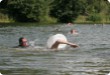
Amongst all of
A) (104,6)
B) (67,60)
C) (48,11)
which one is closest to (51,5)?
(48,11)

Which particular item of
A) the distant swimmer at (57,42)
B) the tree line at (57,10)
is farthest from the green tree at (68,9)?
the distant swimmer at (57,42)

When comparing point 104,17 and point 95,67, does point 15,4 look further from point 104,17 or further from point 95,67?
point 95,67

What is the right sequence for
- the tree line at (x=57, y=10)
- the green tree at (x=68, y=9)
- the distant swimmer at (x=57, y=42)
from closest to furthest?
the distant swimmer at (x=57, y=42)
the tree line at (x=57, y=10)
the green tree at (x=68, y=9)

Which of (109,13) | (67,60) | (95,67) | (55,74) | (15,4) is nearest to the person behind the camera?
(55,74)

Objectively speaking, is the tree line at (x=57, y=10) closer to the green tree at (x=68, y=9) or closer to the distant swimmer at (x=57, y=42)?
the green tree at (x=68, y=9)

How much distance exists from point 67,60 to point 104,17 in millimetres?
66526

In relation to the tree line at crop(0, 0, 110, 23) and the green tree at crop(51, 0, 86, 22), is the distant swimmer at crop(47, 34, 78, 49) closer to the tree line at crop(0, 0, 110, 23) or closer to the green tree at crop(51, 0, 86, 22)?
the tree line at crop(0, 0, 110, 23)

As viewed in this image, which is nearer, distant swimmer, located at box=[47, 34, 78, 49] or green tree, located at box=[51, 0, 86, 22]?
distant swimmer, located at box=[47, 34, 78, 49]

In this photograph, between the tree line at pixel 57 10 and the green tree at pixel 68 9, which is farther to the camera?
the green tree at pixel 68 9

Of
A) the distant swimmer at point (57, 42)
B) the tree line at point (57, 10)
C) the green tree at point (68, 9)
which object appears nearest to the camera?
the distant swimmer at point (57, 42)

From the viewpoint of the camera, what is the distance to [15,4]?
7269cm

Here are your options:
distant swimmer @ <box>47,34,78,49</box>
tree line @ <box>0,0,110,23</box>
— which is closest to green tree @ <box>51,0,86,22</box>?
tree line @ <box>0,0,110,23</box>

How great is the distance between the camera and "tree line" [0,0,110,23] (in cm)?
7488

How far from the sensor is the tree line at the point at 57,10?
246 feet
